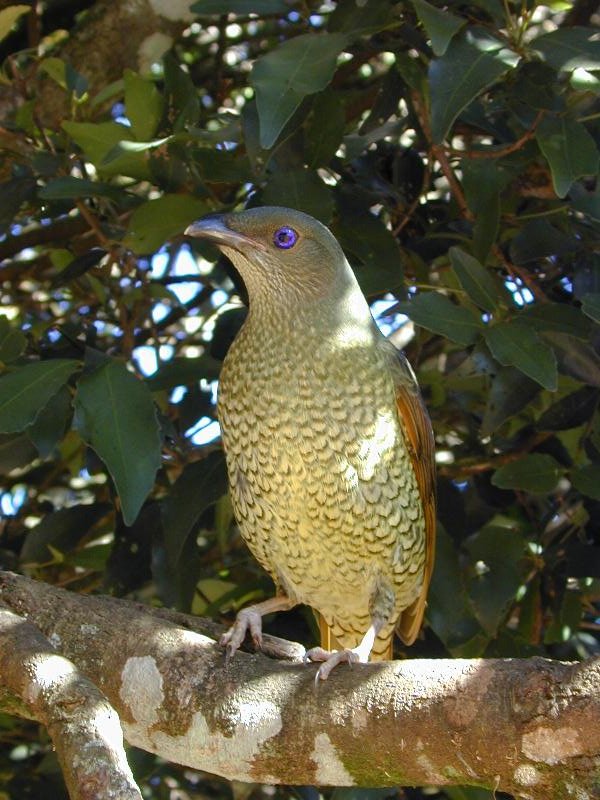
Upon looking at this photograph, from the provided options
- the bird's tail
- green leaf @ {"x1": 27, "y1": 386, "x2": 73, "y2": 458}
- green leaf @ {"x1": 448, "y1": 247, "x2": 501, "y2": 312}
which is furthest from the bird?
green leaf @ {"x1": 27, "y1": 386, "x2": 73, "y2": 458}

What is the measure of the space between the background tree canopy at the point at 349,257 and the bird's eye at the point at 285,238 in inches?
3.8

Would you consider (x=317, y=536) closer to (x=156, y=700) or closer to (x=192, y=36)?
(x=156, y=700)

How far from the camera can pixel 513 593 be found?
3.66 meters

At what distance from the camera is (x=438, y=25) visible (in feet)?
10.2

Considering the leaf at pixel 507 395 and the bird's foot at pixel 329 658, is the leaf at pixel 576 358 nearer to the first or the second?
the leaf at pixel 507 395

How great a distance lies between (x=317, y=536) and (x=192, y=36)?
2431 mm

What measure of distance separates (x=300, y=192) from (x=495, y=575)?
1.27 meters

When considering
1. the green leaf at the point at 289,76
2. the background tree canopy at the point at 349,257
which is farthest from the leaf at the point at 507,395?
the green leaf at the point at 289,76

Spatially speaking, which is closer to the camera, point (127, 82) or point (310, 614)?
point (127, 82)

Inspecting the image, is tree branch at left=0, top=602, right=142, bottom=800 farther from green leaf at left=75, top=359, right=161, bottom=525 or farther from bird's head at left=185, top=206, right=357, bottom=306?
bird's head at left=185, top=206, right=357, bottom=306

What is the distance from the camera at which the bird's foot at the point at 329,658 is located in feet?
8.54

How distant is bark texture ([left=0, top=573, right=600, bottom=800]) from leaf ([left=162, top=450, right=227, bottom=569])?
1.75 ft

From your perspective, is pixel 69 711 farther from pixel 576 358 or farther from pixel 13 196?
pixel 13 196

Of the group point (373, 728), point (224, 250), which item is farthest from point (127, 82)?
point (373, 728)
